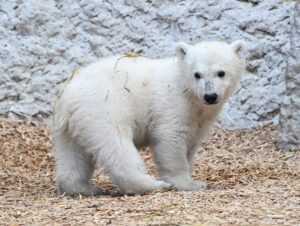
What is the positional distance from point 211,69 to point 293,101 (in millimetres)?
2049

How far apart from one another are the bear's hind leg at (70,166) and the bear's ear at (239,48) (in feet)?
4.49

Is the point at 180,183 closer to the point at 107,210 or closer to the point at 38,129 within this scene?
the point at 107,210

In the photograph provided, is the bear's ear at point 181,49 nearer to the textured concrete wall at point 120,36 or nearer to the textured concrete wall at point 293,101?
the textured concrete wall at point 293,101

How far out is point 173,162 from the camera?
18.6ft

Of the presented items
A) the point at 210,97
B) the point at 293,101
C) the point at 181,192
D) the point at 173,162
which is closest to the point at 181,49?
the point at 210,97

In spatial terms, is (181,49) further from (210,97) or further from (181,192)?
(181,192)

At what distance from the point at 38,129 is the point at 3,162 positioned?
103 centimetres

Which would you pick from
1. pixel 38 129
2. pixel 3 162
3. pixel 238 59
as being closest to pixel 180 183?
pixel 238 59

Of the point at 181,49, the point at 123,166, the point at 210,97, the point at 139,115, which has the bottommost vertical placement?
the point at 123,166

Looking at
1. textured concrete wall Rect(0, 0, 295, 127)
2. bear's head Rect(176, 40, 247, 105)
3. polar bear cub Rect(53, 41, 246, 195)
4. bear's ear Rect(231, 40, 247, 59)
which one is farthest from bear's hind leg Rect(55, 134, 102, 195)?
textured concrete wall Rect(0, 0, 295, 127)

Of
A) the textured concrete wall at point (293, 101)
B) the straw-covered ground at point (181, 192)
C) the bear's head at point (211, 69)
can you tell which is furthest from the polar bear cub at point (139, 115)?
the textured concrete wall at point (293, 101)

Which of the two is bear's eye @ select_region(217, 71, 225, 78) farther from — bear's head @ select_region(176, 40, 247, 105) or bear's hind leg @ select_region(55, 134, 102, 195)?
bear's hind leg @ select_region(55, 134, 102, 195)

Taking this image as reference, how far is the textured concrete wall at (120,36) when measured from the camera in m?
8.41

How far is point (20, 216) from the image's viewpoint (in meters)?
4.78
